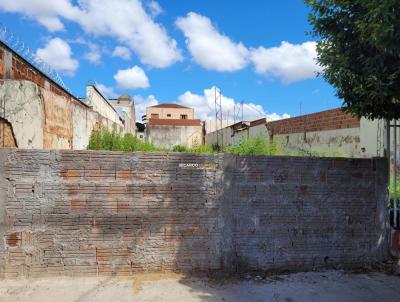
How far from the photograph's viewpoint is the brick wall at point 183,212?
171 inches

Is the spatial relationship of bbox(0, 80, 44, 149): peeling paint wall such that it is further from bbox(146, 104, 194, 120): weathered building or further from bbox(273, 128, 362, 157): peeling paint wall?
bbox(146, 104, 194, 120): weathered building

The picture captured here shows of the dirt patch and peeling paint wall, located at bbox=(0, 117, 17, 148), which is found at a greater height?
peeling paint wall, located at bbox=(0, 117, 17, 148)

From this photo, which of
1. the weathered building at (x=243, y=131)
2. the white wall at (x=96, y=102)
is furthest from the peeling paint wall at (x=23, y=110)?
the weathered building at (x=243, y=131)

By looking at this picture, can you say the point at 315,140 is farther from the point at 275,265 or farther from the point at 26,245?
the point at 26,245

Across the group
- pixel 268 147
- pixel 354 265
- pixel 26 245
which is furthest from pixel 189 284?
pixel 268 147

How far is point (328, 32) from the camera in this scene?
438cm

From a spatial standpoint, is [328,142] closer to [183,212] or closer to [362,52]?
[362,52]

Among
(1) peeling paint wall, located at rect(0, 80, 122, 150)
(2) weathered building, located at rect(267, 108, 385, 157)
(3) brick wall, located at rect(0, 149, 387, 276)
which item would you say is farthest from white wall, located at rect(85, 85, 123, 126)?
(3) brick wall, located at rect(0, 149, 387, 276)

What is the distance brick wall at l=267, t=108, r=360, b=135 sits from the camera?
11.4 metres

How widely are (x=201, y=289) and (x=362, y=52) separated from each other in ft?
10.7

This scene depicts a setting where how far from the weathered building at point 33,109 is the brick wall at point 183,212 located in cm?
133

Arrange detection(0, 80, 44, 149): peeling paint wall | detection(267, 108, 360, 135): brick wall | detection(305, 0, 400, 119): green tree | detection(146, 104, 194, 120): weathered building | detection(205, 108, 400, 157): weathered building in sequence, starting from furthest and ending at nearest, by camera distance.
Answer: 1. detection(146, 104, 194, 120): weathered building
2. detection(267, 108, 360, 135): brick wall
3. detection(205, 108, 400, 157): weathered building
4. detection(0, 80, 44, 149): peeling paint wall
5. detection(305, 0, 400, 119): green tree

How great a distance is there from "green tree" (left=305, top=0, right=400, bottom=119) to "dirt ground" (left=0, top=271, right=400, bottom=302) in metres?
2.13

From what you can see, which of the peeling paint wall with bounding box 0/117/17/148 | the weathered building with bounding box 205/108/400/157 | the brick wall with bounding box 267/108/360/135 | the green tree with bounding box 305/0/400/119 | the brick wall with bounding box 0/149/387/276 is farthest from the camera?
the brick wall with bounding box 267/108/360/135
